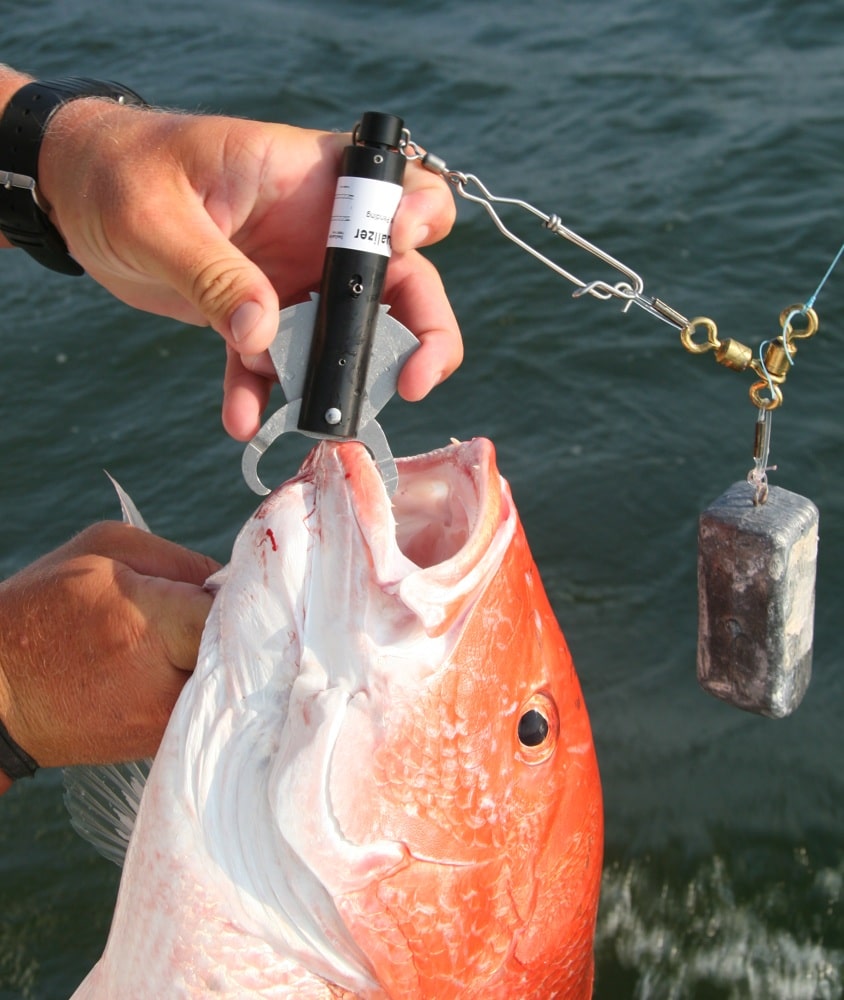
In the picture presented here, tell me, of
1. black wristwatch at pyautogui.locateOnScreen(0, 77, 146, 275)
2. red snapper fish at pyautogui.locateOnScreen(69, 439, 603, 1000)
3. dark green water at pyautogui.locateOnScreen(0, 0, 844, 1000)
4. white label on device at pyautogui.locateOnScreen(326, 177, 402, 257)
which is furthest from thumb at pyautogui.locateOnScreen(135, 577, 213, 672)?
dark green water at pyautogui.locateOnScreen(0, 0, 844, 1000)

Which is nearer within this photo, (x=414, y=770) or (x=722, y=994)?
(x=414, y=770)

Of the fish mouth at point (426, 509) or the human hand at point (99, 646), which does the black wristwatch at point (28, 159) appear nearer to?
the human hand at point (99, 646)

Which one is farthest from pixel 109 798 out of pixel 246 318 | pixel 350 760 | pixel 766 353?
pixel 766 353

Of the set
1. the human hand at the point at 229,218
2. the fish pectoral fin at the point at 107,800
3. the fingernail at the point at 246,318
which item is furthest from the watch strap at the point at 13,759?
the fingernail at the point at 246,318

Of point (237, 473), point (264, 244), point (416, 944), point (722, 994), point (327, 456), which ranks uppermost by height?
point (264, 244)

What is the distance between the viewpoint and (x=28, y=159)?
9.03ft

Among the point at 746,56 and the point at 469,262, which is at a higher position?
the point at 746,56

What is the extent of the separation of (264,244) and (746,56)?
7.34 metres

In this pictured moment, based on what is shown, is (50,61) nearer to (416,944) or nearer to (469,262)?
(469,262)

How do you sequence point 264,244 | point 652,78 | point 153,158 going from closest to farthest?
point 153,158 < point 264,244 < point 652,78

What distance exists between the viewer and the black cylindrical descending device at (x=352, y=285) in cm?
224

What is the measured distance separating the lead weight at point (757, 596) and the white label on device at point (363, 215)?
0.96 metres

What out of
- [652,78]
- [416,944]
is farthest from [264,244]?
[652,78]

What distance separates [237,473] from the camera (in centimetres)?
562
